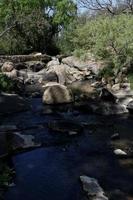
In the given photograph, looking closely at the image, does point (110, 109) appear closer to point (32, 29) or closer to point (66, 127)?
point (66, 127)

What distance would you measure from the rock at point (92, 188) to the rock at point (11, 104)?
27.5 ft

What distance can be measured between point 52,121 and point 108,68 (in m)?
10.1

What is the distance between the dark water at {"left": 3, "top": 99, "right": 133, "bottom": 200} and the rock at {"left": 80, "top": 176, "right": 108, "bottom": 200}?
0.17m

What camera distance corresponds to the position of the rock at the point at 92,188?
34.4 ft

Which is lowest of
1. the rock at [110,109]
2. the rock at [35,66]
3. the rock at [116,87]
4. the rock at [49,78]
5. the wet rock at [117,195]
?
the wet rock at [117,195]

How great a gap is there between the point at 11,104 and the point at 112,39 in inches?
330

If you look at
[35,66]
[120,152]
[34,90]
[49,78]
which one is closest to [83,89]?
[34,90]

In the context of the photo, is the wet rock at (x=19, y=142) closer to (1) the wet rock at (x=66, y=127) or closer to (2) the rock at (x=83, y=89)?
(1) the wet rock at (x=66, y=127)

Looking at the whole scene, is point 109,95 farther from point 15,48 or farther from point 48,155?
point 15,48

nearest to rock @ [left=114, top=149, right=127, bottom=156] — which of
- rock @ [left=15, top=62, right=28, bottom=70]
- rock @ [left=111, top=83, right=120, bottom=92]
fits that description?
rock @ [left=111, top=83, right=120, bottom=92]

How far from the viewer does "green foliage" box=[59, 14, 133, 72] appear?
77.5 ft

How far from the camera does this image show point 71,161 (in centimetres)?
1317

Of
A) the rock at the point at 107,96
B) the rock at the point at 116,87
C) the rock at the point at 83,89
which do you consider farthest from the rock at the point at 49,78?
the rock at the point at 107,96

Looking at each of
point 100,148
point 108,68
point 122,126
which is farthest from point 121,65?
point 100,148
